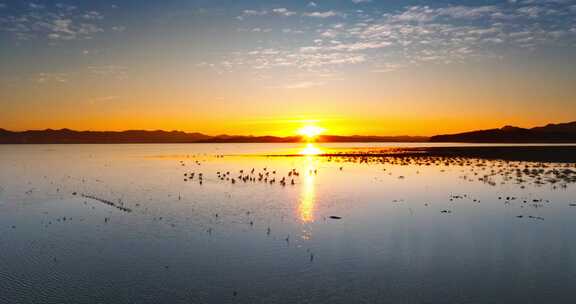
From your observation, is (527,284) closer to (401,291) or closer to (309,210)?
(401,291)

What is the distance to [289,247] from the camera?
17344mm

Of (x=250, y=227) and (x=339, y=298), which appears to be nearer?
(x=339, y=298)

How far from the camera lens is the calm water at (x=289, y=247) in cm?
1225

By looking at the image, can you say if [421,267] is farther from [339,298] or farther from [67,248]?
[67,248]

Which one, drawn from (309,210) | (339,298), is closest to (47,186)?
(309,210)

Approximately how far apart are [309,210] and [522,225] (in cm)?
1263

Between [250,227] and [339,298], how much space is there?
10072mm

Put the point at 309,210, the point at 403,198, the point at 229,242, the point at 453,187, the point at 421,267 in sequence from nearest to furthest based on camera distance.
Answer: the point at 421,267 → the point at 229,242 → the point at 309,210 → the point at 403,198 → the point at 453,187

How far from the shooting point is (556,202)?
28266 millimetres

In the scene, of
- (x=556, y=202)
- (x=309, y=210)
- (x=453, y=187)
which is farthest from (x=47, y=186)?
(x=556, y=202)

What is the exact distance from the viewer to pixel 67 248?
56.2ft

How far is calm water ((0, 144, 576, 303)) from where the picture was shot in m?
12.2

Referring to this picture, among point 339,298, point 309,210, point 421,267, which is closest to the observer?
point 339,298

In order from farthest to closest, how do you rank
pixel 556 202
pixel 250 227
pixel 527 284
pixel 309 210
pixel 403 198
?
1. pixel 403 198
2. pixel 556 202
3. pixel 309 210
4. pixel 250 227
5. pixel 527 284
